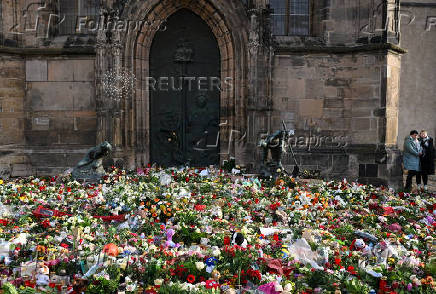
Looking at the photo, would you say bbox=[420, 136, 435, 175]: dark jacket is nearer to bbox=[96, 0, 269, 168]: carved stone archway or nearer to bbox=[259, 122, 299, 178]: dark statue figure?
bbox=[259, 122, 299, 178]: dark statue figure

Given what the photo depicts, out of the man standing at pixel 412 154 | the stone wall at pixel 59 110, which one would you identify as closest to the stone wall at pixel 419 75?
the man standing at pixel 412 154

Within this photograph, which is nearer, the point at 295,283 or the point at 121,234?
the point at 295,283

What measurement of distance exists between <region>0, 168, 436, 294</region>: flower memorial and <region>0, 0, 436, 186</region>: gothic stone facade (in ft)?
6.80

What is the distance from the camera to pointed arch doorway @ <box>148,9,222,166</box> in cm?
1002

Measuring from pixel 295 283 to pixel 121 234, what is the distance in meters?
1.95

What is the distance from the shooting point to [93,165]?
763 centimetres

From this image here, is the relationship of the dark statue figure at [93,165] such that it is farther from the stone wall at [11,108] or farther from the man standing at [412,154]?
the man standing at [412,154]

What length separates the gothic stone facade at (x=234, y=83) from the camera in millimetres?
9305

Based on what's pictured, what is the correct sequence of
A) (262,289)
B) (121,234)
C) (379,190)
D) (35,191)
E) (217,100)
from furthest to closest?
(217,100) < (379,190) < (35,191) < (121,234) < (262,289)

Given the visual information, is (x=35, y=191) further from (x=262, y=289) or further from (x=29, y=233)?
(x=262, y=289)

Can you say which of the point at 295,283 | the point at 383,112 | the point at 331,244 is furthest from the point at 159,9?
the point at 295,283

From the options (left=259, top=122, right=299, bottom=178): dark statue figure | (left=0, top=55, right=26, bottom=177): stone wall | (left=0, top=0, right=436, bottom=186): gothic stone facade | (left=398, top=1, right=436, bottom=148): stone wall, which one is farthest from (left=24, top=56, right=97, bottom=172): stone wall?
(left=398, top=1, right=436, bottom=148): stone wall

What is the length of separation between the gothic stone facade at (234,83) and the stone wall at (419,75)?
5.36m

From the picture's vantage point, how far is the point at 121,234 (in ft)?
14.8
